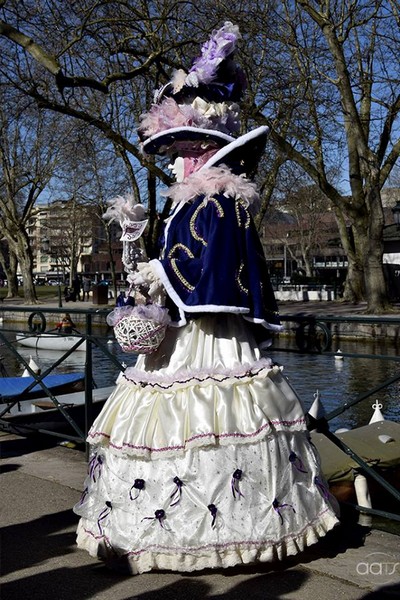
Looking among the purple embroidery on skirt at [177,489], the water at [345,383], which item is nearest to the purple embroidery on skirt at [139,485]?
the purple embroidery on skirt at [177,489]

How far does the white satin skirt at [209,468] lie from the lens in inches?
118

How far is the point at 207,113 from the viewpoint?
139 inches

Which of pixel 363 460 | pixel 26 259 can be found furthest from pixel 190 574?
pixel 26 259

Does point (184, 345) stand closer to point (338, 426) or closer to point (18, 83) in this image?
point (338, 426)

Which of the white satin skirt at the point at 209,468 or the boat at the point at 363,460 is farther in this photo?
the boat at the point at 363,460

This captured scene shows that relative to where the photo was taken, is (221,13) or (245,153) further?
(221,13)

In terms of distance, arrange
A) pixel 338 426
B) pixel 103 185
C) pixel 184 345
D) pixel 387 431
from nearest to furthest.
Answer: pixel 184 345 < pixel 387 431 < pixel 338 426 < pixel 103 185

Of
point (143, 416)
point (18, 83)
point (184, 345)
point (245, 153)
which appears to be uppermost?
point (18, 83)

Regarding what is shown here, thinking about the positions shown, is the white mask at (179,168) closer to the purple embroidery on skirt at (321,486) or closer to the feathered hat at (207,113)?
the feathered hat at (207,113)

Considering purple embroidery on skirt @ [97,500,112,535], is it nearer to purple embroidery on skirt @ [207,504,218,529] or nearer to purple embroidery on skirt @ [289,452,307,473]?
purple embroidery on skirt @ [207,504,218,529]

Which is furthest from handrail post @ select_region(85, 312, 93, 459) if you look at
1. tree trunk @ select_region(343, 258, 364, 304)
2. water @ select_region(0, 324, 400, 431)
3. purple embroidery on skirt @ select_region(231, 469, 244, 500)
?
tree trunk @ select_region(343, 258, 364, 304)

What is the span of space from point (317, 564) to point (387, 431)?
2.56m

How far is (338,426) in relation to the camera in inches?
378

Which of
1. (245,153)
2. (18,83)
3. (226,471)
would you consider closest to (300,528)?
(226,471)
